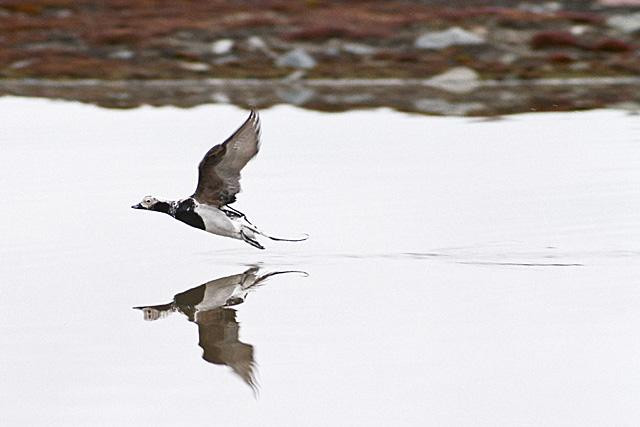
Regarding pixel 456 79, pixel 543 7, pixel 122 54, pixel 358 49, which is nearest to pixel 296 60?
pixel 358 49

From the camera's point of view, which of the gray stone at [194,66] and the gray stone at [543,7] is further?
the gray stone at [543,7]

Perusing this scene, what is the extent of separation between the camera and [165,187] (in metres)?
13.2

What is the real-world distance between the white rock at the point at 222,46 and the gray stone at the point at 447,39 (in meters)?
3.92

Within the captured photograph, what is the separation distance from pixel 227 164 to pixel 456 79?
19.4m

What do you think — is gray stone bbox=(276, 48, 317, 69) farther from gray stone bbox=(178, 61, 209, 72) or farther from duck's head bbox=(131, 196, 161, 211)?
duck's head bbox=(131, 196, 161, 211)

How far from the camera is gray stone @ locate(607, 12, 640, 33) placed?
33.0 meters

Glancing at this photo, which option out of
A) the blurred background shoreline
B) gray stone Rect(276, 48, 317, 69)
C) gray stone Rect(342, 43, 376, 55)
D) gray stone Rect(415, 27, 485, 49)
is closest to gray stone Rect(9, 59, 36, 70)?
the blurred background shoreline

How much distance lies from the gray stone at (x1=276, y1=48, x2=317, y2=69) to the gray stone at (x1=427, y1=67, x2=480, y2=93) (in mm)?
2705

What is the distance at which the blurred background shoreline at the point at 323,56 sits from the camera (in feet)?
82.0

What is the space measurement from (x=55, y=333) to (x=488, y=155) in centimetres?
850

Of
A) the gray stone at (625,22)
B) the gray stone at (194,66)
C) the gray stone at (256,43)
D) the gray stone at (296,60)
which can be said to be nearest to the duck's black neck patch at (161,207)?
the gray stone at (296,60)

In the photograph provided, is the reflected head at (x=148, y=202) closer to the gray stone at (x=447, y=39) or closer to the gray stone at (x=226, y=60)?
the gray stone at (x=226, y=60)

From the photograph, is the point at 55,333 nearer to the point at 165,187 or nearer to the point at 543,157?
the point at 165,187

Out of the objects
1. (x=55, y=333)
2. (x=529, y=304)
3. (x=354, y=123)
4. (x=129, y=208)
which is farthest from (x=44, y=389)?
(x=354, y=123)
